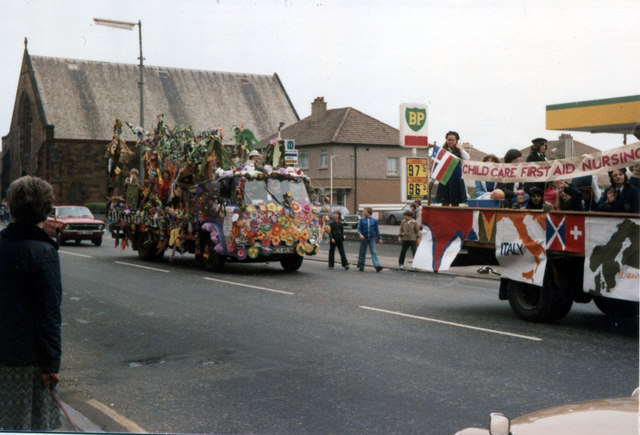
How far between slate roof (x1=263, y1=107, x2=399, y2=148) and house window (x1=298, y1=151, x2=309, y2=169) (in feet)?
0.97

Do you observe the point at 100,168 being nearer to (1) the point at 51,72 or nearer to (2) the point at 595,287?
(1) the point at 51,72

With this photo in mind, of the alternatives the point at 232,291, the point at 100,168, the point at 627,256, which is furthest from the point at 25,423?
the point at 100,168

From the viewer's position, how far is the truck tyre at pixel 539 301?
9.60 meters

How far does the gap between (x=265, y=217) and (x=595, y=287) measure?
357 inches

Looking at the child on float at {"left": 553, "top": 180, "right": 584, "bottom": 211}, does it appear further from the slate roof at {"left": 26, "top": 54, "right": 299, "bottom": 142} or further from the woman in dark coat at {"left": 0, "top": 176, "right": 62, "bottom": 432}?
the woman in dark coat at {"left": 0, "top": 176, "right": 62, "bottom": 432}

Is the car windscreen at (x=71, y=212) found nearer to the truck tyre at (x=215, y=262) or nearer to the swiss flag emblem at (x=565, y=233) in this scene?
the truck tyre at (x=215, y=262)

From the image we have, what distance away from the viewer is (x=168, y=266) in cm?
1867

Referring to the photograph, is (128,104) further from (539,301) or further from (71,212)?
(71,212)

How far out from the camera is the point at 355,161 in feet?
51.2

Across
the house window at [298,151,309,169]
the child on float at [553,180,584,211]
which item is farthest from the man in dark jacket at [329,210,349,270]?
the child on float at [553,180,584,211]

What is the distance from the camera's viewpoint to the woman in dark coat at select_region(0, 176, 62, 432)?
3.82 meters

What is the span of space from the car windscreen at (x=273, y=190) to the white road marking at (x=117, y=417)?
1038cm

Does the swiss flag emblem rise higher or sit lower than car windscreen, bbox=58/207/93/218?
lower

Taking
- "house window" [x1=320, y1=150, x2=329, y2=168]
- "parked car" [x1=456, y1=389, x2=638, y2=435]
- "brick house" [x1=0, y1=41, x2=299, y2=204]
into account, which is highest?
"brick house" [x1=0, y1=41, x2=299, y2=204]
